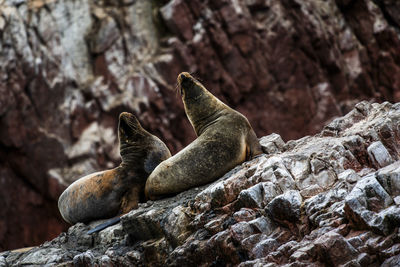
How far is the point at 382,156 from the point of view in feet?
16.0

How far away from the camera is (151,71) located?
53.0 ft

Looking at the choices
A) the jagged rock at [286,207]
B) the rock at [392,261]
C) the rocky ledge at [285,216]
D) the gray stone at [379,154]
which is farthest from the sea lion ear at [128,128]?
the rock at [392,261]

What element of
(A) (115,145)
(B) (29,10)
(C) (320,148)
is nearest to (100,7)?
(B) (29,10)

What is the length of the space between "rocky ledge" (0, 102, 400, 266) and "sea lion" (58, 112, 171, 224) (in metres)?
0.71

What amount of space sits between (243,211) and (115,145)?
36.9 ft

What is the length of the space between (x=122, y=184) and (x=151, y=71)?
30.8 ft

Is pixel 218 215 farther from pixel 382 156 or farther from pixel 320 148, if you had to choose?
pixel 382 156

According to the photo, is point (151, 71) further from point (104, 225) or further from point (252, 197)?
point (252, 197)

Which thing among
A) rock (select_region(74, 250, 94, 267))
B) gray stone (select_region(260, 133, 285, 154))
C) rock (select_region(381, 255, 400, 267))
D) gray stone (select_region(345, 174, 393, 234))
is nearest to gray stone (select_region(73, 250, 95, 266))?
rock (select_region(74, 250, 94, 267))

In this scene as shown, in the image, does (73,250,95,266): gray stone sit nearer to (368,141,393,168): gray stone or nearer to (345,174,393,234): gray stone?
A: (345,174,393,234): gray stone

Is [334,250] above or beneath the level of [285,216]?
beneath

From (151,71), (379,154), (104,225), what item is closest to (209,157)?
(104,225)

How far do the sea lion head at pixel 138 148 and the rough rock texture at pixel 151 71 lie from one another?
26.2ft

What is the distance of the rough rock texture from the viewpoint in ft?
50.0
